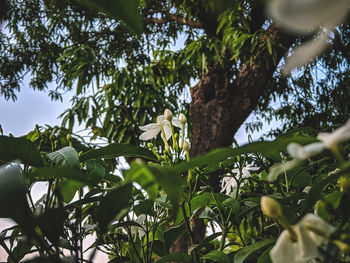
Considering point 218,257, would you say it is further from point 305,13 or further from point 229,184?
point 229,184

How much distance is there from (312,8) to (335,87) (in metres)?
3.28

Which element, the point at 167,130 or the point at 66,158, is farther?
the point at 167,130

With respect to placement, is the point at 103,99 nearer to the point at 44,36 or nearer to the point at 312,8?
the point at 44,36

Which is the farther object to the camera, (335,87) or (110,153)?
(335,87)

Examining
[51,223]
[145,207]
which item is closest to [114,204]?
[51,223]

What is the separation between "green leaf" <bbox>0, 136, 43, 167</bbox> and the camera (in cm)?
28

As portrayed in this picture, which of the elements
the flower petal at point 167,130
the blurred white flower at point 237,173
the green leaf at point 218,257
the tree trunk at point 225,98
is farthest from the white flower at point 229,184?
the tree trunk at point 225,98

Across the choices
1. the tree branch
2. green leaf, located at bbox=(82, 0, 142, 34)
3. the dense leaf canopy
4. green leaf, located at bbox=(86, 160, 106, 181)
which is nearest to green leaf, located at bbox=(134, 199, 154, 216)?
green leaf, located at bbox=(86, 160, 106, 181)

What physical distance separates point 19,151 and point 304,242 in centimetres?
23

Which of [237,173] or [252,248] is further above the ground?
[237,173]

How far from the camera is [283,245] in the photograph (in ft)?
0.59

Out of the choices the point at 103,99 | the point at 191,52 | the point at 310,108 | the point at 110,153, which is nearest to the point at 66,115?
the point at 103,99

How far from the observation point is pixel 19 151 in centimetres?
28

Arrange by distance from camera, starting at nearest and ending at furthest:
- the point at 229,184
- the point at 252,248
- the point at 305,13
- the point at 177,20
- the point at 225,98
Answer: the point at 305,13
the point at 252,248
the point at 229,184
the point at 225,98
the point at 177,20
